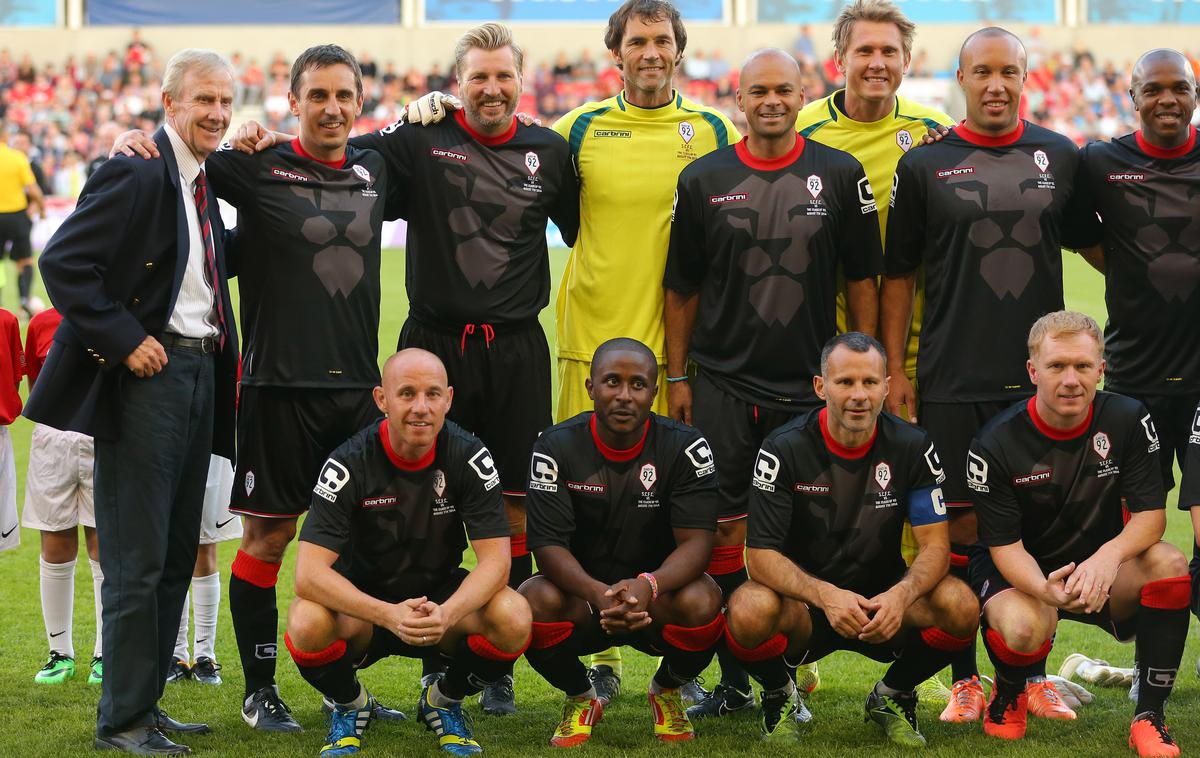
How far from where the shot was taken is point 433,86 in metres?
31.4

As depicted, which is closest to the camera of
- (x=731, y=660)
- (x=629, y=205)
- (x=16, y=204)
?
(x=731, y=660)

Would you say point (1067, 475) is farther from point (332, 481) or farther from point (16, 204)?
point (16, 204)

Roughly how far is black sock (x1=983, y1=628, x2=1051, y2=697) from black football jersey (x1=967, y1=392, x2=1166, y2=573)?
356mm

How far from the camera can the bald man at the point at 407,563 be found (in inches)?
193

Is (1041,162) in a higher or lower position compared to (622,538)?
higher

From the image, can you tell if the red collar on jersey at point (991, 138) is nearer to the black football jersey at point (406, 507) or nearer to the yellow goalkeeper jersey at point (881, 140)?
the yellow goalkeeper jersey at point (881, 140)

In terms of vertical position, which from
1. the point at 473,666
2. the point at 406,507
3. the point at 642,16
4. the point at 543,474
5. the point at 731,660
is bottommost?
the point at 731,660

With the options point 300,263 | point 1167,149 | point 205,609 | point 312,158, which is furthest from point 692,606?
point 1167,149

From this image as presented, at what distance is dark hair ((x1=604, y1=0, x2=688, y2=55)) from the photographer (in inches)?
226

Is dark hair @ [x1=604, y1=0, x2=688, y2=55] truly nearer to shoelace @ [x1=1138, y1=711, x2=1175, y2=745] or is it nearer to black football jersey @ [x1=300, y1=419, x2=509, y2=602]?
black football jersey @ [x1=300, y1=419, x2=509, y2=602]

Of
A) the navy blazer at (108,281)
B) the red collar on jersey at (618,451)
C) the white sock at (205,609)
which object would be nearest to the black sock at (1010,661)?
the red collar on jersey at (618,451)

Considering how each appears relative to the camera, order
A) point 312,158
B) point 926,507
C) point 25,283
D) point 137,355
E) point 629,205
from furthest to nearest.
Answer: point 25,283 → point 629,205 → point 312,158 → point 926,507 → point 137,355

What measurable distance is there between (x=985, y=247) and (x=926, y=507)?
1053 millimetres

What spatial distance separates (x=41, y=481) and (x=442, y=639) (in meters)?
2.20
